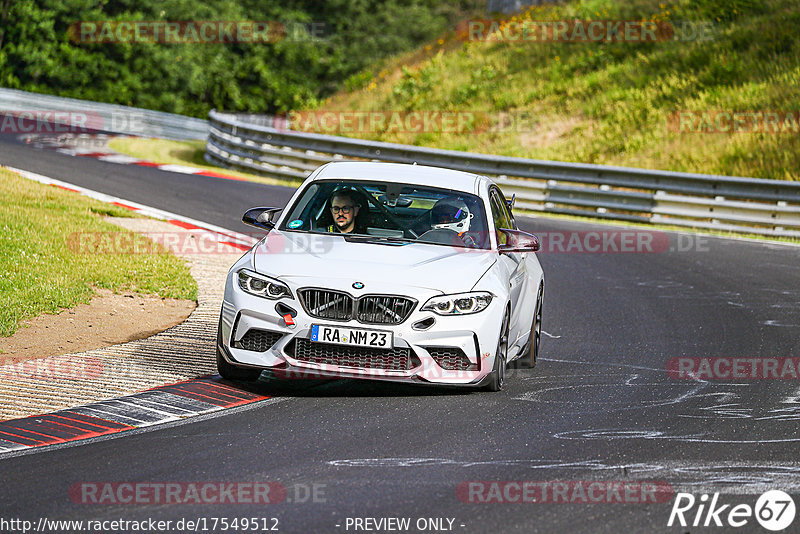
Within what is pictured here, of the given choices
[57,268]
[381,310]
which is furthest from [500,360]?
[57,268]

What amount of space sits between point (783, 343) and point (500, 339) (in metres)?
3.96

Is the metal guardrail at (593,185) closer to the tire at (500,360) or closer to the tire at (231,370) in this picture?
the tire at (500,360)

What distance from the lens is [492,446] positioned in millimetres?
6645

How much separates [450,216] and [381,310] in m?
1.62

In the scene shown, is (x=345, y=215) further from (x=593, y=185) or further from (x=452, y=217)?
(x=593, y=185)

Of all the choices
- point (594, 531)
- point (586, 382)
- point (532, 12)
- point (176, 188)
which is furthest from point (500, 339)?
point (532, 12)

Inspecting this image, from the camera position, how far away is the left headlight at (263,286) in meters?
7.71

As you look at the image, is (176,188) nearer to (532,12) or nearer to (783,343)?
(783,343)

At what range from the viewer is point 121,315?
35.4ft

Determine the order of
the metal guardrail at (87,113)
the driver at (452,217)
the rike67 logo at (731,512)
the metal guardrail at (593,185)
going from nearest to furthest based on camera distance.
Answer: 1. the rike67 logo at (731,512)
2. the driver at (452,217)
3. the metal guardrail at (593,185)
4. the metal guardrail at (87,113)

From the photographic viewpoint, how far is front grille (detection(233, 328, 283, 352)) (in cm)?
770

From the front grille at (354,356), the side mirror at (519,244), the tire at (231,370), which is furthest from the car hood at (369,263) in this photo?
the tire at (231,370)

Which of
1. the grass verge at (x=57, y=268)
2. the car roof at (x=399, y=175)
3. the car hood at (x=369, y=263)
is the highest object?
the car roof at (x=399, y=175)

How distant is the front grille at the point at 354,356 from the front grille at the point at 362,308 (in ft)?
0.63
